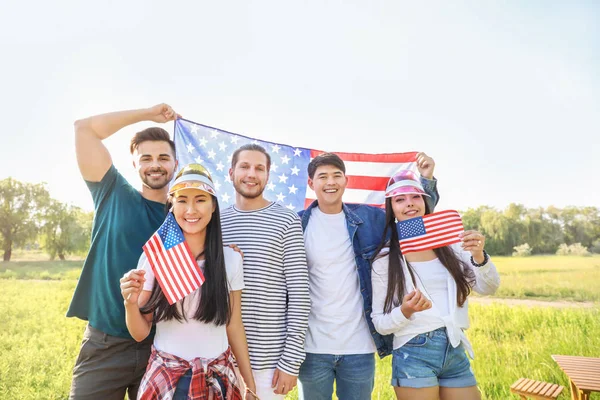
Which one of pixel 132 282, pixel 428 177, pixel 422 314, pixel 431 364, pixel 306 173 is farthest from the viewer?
pixel 306 173

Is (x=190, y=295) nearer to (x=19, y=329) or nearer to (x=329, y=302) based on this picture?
(x=329, y=302)

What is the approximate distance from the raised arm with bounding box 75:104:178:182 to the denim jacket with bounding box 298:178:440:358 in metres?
1.88

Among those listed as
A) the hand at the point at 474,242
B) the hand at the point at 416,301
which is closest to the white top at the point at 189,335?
the hand at the point at 416,301

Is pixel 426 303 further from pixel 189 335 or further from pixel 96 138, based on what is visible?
pixel 96 138

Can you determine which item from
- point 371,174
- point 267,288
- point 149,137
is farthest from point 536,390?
point 149,137

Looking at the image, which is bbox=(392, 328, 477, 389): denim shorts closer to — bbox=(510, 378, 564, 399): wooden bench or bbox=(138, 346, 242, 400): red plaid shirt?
bbox=(138, 346, 242, 400): red plaid shirt

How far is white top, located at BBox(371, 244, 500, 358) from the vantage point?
3104 mm

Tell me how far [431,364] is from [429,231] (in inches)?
41.8

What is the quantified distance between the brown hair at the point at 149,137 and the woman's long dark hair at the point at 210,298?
49.7 inches

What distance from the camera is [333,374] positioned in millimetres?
3477

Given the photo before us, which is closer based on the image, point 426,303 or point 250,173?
point 426,303

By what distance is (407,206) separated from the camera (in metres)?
3.61

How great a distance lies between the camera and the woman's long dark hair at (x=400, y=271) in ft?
10.7

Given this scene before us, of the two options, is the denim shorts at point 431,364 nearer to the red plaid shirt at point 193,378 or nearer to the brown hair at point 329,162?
the red plaid shirt at point 193,378
